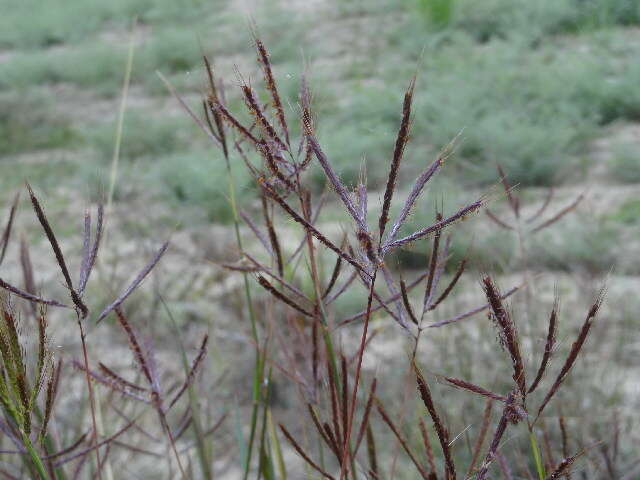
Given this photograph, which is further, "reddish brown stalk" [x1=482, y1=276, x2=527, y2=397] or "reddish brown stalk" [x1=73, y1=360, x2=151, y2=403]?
"reddish brown stalk" [x1=73, y1=360, x2=151, y2=403]

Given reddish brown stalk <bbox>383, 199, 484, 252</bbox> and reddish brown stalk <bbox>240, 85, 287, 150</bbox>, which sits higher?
reddish brown stalk <bbox>240, 85, 287, 150</bbox>

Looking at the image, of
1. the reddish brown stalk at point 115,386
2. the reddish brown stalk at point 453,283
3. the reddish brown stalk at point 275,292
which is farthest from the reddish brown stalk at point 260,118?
the reddish brown stalk at point 115,386

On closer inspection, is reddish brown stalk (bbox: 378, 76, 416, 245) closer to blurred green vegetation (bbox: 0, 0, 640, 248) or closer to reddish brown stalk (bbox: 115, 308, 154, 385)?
reddish brown stalk (bbox: 115, 308, 154, 385)

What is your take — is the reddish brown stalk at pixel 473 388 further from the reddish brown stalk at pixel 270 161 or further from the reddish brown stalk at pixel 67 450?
the reddish brown stalk at pixel 67 450

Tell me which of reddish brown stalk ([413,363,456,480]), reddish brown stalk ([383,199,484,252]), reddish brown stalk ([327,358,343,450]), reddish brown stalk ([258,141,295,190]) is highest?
reddish brown stalk ([258,141,295,190])

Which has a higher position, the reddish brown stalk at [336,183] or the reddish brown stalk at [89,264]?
the reddish brown stalk at [336,183]

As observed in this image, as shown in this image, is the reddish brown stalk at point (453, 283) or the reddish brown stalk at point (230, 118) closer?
the reddish brown stalk at point (230, 118)

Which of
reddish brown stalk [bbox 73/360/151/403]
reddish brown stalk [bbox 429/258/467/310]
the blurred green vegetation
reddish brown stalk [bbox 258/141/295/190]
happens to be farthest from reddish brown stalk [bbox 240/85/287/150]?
the blurred green vegetation

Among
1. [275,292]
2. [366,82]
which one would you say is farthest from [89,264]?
[366,82]

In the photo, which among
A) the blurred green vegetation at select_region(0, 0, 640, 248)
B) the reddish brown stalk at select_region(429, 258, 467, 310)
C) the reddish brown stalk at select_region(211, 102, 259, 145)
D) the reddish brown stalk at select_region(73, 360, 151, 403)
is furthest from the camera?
the blurred green vegetation at select_region(0, 0, 640, 248)

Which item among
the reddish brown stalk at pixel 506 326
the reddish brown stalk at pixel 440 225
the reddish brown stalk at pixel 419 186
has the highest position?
the reddish brown stalk at pixel 419 186

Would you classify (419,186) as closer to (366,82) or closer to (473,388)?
(473,388)
